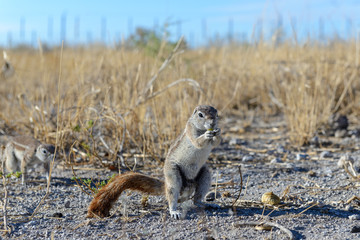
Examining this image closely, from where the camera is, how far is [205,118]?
270 cm

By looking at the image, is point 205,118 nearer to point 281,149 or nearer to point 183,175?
point 183,175

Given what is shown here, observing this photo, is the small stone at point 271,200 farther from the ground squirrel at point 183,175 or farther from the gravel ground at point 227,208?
the ground squirrel at point 183,175

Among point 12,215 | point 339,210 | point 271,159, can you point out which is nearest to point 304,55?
point 271,159

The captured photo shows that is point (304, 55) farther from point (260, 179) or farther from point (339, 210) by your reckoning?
point (339, 210)

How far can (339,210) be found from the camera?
2984mm

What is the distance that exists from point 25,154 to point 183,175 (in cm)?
180

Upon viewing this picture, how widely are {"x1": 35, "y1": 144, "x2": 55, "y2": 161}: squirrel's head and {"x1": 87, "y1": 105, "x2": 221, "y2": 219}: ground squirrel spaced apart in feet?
3.75

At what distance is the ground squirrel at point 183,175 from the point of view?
2.71m

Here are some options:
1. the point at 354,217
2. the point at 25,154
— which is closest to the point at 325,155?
the point at 354,217

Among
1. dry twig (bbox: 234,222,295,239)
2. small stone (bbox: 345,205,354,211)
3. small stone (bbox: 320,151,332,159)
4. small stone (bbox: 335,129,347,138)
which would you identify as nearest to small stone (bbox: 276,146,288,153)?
small stone (bbox: 320,151,332,159)

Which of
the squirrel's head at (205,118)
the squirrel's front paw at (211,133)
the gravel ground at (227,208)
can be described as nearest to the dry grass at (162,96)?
the gravel ground at (227,208)

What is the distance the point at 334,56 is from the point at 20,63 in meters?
9.56

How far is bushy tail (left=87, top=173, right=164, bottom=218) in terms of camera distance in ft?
8.94

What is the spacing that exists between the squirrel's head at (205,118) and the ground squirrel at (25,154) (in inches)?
66.8
